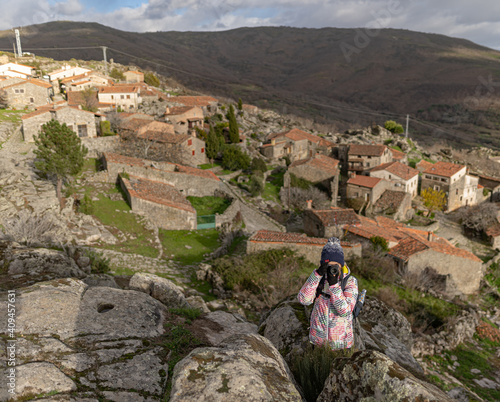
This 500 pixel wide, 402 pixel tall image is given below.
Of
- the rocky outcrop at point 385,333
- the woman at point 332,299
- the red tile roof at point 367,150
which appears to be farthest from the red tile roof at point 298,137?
the woman at point 332,299

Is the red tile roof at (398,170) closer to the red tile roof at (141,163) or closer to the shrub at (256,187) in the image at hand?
the shrub at (256,187)

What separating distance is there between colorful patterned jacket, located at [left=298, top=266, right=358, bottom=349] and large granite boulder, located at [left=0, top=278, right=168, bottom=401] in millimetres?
2588

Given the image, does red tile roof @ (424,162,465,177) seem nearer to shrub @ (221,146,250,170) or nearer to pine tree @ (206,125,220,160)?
shrub @ (221,146,250,170)

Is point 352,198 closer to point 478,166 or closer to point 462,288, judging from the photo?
point 462,288

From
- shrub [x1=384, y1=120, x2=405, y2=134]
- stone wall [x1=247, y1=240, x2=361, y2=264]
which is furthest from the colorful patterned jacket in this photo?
shrub [x1=384, y1=120, x2=405, y2=134]

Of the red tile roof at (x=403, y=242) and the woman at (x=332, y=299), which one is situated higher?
the woman at (x=332, y=299)

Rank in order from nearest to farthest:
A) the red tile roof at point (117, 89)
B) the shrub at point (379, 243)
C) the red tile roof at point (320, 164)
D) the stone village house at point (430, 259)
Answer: the stone village house at point (430, 259)
the shrub at point (379, 243)
the red tile roof at point (320, 164)
the red tile roof at point (117, 89)

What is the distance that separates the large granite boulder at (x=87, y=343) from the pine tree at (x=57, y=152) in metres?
14.9

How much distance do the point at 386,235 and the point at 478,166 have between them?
54.6m

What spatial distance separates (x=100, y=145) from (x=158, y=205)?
13.1 metres

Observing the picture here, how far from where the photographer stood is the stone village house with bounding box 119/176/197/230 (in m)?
22.7

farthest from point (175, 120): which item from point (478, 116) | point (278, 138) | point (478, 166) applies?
point (478, 116)

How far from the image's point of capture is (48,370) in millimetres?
4664

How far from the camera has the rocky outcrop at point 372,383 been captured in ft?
12.1
